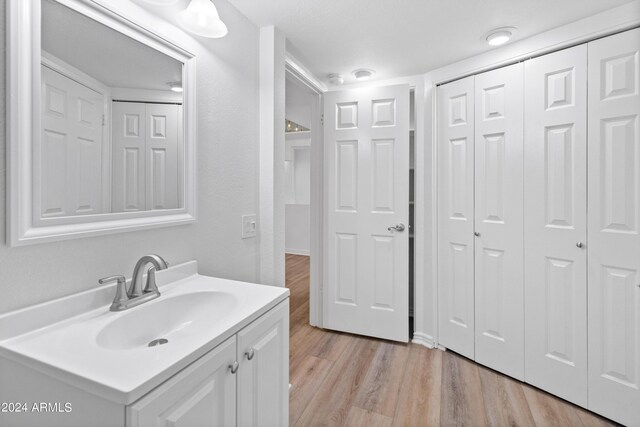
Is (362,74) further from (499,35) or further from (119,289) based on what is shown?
(119,289)

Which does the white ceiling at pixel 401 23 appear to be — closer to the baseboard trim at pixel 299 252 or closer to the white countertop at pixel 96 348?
the white countertop at pixel 96 348

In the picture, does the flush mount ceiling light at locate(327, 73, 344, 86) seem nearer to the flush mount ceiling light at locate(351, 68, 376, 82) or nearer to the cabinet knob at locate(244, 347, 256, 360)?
the flush mount ceiling light at locate(351, 68, 376, 82)

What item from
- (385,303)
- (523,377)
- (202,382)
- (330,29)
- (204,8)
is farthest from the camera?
(385,303)

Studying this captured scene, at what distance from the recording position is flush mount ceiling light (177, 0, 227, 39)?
1.26m

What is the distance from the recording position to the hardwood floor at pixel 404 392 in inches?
67.1

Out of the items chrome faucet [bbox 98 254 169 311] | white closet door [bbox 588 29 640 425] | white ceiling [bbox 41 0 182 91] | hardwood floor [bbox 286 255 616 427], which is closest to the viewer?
white ceiling [bbox 41 0 182 91]

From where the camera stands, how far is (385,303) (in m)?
2.59

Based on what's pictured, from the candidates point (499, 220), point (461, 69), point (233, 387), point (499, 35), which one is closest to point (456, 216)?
point (499, 220)

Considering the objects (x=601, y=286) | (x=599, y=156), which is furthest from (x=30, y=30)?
(x=601, y=286)

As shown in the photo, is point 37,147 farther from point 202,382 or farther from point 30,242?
point 202,382

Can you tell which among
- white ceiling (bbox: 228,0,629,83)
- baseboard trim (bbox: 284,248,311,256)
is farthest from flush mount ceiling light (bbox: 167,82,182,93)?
baseboard trim (bbox: 284,248,311,256)

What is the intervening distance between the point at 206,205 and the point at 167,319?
1.83 feet

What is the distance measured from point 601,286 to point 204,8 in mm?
2359

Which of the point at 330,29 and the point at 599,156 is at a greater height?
the point at 330,29
